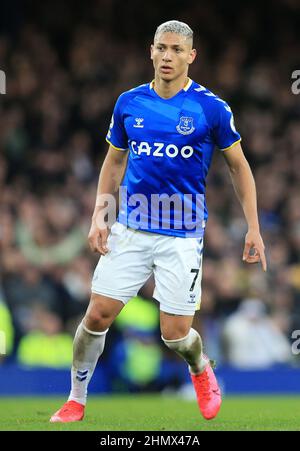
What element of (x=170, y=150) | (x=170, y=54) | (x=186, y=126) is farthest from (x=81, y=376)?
(x=170, y=54)

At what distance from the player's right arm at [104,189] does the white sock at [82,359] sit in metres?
0.55

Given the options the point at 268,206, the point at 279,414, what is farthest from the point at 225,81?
the point at 279,414

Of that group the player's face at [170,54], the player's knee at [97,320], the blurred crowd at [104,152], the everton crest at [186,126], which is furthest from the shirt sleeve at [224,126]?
the blurred crowd at [104,152]

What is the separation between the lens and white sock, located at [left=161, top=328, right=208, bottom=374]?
7.58 meters

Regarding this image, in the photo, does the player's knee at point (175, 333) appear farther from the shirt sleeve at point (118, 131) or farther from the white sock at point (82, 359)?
the shirt sleeve at point (118, 131)

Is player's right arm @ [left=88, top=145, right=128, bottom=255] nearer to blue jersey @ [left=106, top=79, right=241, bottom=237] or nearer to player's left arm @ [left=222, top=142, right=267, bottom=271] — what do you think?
blue jersey @ [left=106, top=79, right=241, bottom=237]

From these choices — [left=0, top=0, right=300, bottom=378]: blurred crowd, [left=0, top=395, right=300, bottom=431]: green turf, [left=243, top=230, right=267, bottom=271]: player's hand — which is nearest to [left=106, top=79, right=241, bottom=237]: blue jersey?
[left=243, top=230, right=267, bottom=271]: player's hand

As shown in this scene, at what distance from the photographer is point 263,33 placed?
739 inches

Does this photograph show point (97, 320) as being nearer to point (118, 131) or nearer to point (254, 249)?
point (254, 249)

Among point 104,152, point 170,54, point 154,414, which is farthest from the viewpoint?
point 104,152

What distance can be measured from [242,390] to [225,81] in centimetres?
604

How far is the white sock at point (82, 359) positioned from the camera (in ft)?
24.7

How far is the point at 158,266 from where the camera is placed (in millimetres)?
7562

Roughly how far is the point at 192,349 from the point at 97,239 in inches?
38.2
